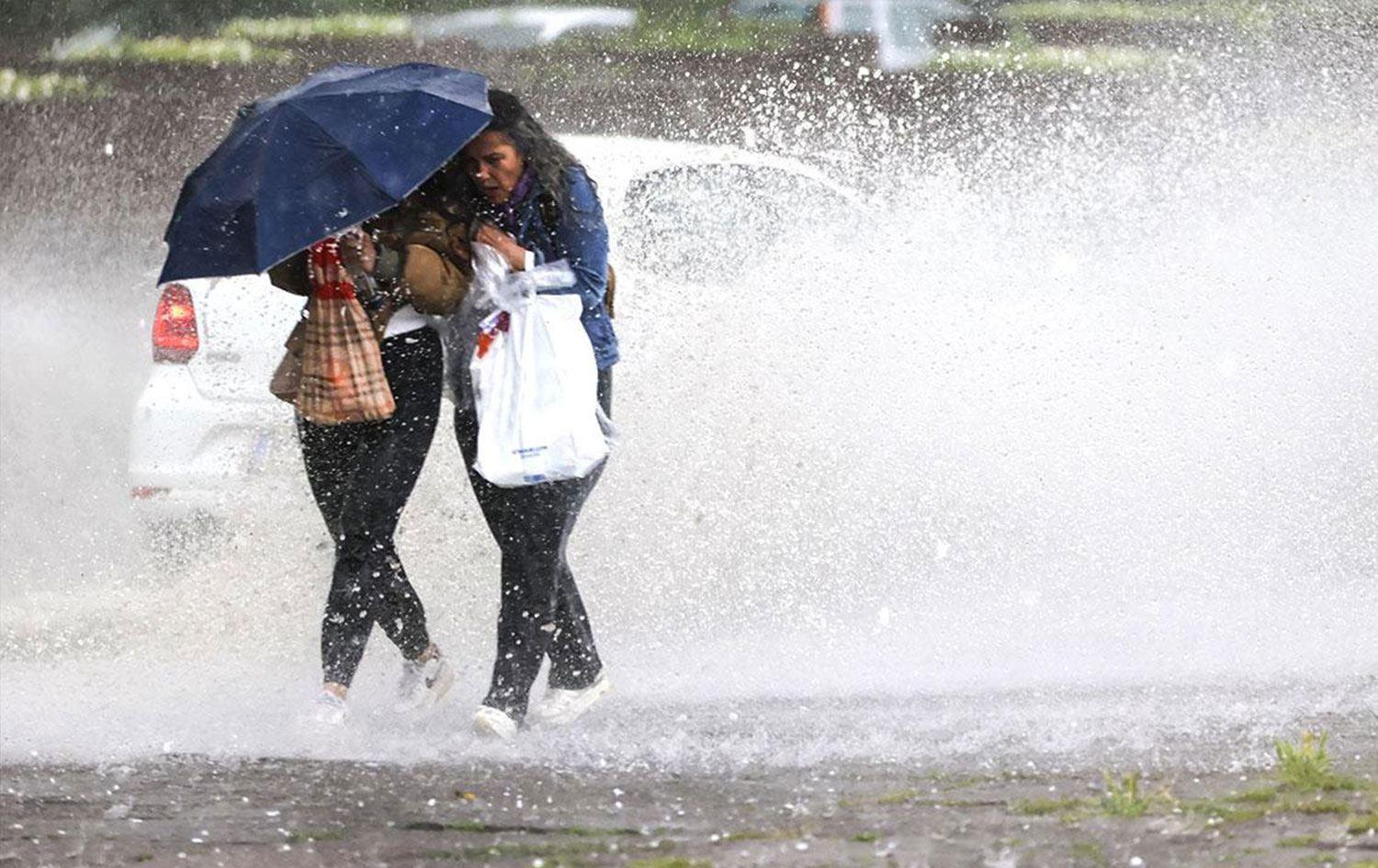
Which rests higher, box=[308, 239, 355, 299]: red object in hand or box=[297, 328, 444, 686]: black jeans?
box=[308, 239, 355, 299]: red object in hand

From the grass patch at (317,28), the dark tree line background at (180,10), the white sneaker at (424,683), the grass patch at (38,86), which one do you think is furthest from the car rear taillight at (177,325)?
the grass patch at (317,28)

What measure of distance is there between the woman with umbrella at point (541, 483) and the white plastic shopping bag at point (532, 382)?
62 mm

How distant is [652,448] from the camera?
8.98m

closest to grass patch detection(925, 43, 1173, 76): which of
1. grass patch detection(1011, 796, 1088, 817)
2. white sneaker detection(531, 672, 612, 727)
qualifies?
white sneaker detection(531, 672, 612, 727)

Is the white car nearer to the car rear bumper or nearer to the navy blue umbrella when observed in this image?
the car rear bumper

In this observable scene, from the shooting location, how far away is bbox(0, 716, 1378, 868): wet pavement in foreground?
197 inches

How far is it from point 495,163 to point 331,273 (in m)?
0.54

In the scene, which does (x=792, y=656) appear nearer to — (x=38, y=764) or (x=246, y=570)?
(x=246, y=570)

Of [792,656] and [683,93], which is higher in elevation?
[683,93]

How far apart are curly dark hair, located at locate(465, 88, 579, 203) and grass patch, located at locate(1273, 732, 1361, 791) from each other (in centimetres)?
232

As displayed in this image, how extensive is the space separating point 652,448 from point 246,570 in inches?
58.7

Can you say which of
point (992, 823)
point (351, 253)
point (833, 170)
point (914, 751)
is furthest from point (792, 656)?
point (833, 170)

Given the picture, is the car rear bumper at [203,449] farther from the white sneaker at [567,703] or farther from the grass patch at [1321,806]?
the grass patch at [1321,806]

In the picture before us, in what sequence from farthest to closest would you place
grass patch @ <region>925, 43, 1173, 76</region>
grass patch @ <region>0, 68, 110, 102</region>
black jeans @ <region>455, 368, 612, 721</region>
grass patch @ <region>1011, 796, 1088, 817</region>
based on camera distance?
grass patch @ <region>0, 68, 110, 102</region>, grass patch @ <region>925, 43, 1173, 76</region>, black jeans @ <region>455, 368, 612, 721</region>, grass patch @ <region>1011, 796, 1088, 817</region>
